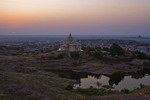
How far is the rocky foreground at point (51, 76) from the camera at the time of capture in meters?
30.7

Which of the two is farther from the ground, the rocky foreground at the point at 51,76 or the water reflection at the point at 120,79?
the rocky foreground at the point at 51,76

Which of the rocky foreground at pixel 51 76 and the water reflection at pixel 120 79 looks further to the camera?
the water reflection at pixel 120 79

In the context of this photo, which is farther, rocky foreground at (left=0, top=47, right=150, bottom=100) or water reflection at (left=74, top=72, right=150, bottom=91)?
water reflection at (left=74, top=72, right=150, bottom=91)

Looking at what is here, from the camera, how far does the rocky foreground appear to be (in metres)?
30.7

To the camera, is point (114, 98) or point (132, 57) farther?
point (132, 57)

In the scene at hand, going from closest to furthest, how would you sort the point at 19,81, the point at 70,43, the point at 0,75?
the point at 19,81 → the point at 0,75 → the point at 70,43

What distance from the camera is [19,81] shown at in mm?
35406

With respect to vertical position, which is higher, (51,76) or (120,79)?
(51,76)

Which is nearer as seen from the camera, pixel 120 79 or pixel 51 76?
pixel 51 76

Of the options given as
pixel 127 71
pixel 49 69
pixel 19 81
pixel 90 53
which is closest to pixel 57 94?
pixel 19 81

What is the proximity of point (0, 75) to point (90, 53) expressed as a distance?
46.7 m

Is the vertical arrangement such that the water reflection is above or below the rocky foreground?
below

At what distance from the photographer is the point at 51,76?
51.5 metres

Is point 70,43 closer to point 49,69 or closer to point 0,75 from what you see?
point 49,69
